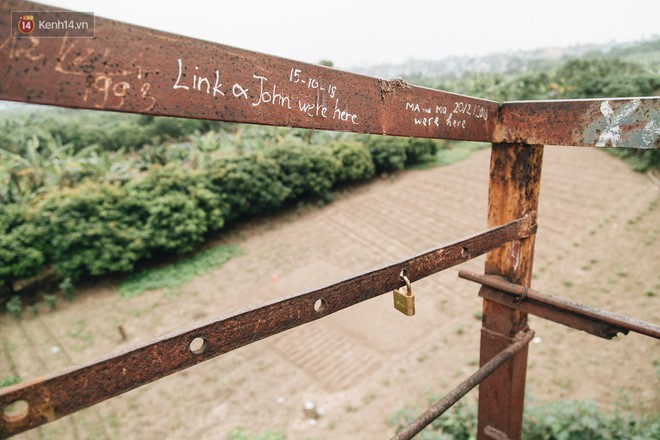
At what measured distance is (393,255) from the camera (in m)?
7.66

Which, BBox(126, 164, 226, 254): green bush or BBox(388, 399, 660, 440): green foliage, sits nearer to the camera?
BBox(388, 399, 660, 440): green foliage

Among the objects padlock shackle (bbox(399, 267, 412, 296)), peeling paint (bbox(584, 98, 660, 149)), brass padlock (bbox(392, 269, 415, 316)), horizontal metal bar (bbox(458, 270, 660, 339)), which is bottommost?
horizontal metal bar (bbox(458, 270, 660, 339))

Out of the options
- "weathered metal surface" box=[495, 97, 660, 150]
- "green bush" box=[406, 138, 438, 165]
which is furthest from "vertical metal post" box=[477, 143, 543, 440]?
"green bush" box=[406, 138, 438, 165]

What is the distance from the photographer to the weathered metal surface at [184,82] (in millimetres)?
654

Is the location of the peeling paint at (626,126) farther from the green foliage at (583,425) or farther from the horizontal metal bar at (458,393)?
the green foliage at (583,425)

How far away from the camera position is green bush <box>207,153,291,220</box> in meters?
8.50

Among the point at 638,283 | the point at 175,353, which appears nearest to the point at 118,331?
the point at 175,353

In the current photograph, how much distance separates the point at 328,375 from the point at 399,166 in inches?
312

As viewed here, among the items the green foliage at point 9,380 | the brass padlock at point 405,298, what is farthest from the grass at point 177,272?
the brass padlock at point 405,298

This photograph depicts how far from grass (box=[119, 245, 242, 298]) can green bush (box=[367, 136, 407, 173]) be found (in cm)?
521

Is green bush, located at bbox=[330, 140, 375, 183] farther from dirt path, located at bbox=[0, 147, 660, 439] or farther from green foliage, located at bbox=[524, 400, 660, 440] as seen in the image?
green foliage, located at bbox=[524, 400, 660, 440]

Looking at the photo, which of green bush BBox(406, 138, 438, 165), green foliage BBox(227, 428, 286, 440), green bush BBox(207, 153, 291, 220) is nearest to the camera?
green foliage BBox(227, 428, 286, 440)

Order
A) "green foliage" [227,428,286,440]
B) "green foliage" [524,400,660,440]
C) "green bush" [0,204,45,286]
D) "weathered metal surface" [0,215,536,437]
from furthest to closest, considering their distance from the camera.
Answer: "green bush" [0,204,45,286] → "green foliage" [227,428,286,440] → "green foliage" [524,400,660,440] → "weathered metal surface" [0,215,536,437]

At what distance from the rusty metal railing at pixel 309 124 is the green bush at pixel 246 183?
7.34 metres
